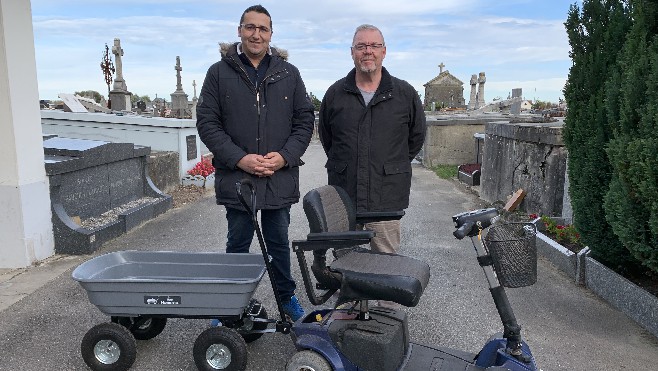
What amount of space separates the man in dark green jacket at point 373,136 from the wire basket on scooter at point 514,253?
1035 millimetres

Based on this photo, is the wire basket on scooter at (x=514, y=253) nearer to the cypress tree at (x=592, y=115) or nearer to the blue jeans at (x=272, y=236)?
the blue jeans at (x=272, y=236)

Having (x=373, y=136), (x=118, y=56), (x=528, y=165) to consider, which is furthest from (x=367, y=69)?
(x=118, y=56)

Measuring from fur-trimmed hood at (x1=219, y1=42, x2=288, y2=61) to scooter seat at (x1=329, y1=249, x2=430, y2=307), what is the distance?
160 cm

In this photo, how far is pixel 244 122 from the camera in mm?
3646

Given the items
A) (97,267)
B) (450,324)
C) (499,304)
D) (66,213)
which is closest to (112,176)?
(66,213)

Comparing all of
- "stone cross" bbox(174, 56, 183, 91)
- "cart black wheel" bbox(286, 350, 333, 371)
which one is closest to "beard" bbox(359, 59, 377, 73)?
"cart black wheel" bbox(286, 350, 333, 371)

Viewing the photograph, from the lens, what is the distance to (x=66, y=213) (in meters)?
5.91

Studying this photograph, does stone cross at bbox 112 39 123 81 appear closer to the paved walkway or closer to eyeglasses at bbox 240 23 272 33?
the paved walkway

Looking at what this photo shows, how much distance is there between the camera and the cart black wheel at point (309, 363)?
113 inches

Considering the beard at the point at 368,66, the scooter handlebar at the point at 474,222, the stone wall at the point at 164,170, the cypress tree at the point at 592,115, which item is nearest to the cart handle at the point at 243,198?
the beard at the point at 368,66

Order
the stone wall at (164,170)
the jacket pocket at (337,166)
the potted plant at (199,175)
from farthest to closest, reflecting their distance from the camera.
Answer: the potted plant at (199,175), the stone wall at (164,170), the jacket pocket at (337,166)

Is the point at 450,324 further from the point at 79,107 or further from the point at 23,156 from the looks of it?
the point at 79,107

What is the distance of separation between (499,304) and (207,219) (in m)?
5.56

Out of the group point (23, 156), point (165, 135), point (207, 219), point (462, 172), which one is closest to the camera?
point (23, 156)
